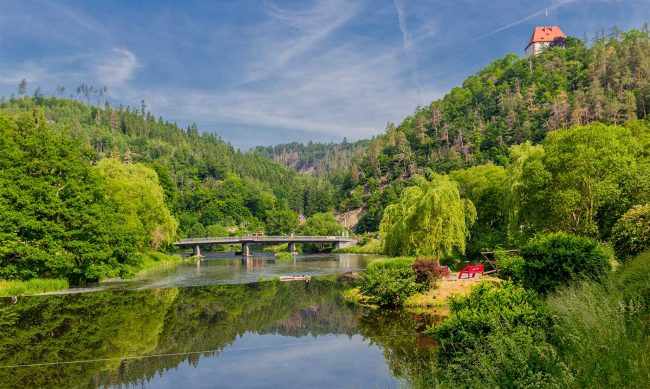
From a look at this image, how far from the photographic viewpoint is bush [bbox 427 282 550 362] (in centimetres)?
1227

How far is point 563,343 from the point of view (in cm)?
1053

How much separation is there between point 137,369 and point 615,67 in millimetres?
147209

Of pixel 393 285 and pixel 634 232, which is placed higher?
pixel 634 232

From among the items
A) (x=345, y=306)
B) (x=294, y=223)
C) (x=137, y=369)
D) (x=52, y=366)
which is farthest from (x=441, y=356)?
(x=294, y=223)

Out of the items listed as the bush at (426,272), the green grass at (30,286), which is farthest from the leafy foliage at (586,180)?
the green grass at (30,286)

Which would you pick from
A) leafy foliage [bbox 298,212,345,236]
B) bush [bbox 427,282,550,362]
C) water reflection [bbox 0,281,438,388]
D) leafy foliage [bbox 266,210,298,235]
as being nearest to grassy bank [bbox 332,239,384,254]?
leafy foliage [bbox 298,212,345,236]

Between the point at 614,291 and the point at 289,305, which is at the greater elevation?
the point at 614,291

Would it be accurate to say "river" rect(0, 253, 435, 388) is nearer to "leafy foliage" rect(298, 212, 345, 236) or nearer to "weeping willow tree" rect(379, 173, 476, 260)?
"weeping willow tree" rect(379, 173, 476, 260)

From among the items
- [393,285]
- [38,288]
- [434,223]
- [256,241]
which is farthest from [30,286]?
[256,241]

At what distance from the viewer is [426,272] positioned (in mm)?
27547

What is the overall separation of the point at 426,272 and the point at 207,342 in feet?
43.1

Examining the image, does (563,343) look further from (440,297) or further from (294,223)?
(294,223)

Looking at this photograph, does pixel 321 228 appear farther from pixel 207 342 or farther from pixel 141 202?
pixel 207 342

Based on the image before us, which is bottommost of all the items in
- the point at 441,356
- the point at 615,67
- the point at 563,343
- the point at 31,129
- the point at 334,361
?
the point at 334,361
